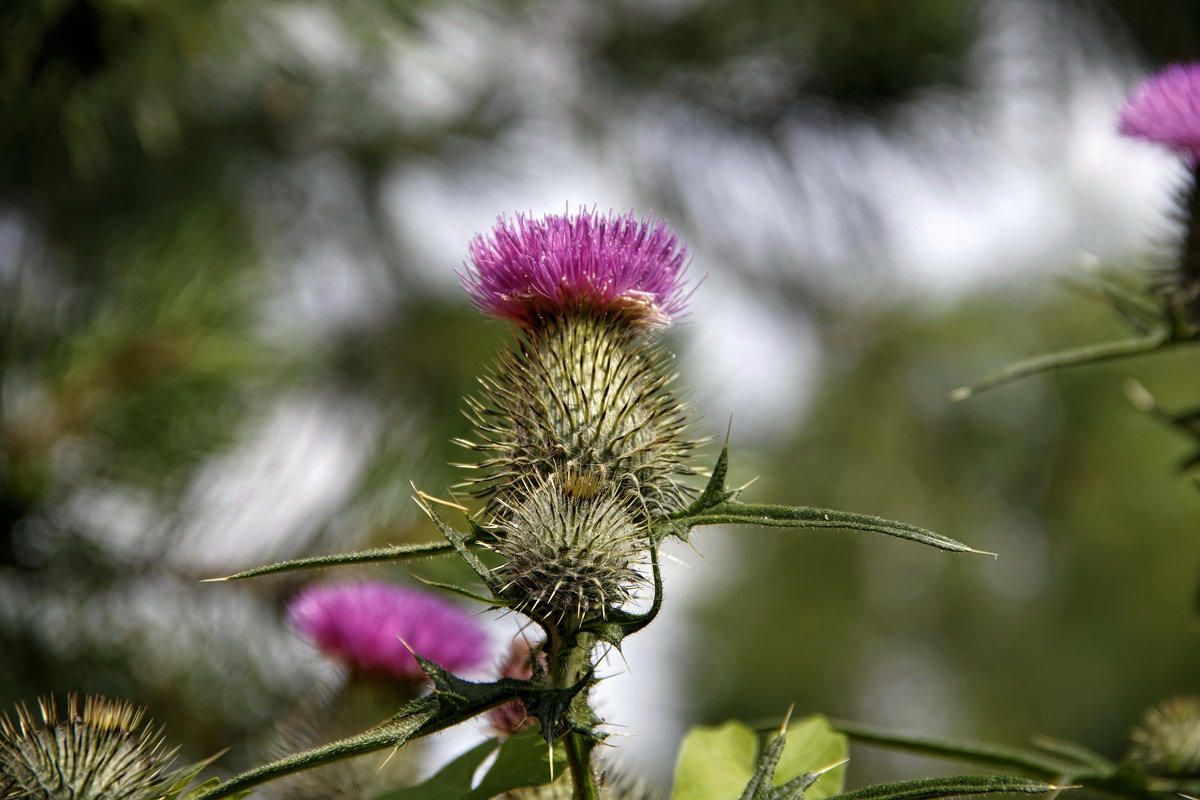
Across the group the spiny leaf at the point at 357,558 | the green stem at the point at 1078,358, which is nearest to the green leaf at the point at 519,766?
the spiny leaf at the point at 357,558

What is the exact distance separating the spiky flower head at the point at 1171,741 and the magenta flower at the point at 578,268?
35.5 inches

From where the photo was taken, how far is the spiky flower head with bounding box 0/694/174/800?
45.8 inches

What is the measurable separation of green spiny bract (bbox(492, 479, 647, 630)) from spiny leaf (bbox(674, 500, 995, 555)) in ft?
0.31

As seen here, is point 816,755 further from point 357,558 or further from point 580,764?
point 357,558

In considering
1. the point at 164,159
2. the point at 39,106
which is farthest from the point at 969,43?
the point at 39,106

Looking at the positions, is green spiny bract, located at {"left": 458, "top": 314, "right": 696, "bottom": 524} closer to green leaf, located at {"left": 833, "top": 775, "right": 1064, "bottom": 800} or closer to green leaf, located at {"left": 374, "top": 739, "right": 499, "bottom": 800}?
green leaf, located at {"left": 374, "top": 739, "right": 499, "bottom": 800}

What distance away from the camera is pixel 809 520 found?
3.39ft

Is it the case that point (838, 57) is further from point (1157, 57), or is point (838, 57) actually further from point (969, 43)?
point (1157, 57)

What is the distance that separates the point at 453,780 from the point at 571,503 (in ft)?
1.03

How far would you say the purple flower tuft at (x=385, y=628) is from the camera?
1722 millimetres

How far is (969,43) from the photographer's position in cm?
429

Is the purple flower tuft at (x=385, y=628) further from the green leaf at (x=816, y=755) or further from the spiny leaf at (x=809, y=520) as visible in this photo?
the spiny leaf at (x=809, y=520)

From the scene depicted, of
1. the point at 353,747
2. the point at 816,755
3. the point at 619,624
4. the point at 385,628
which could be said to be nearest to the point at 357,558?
the point at 353,747

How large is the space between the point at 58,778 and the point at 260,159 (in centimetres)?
346
